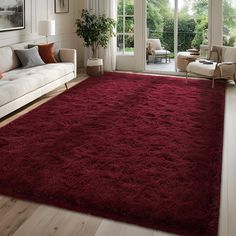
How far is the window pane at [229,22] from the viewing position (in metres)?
7.04

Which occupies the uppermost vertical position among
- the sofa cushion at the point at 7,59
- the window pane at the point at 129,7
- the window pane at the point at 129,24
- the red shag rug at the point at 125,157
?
the window pane at the point at 129,7

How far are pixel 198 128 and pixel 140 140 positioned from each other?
2.63ft

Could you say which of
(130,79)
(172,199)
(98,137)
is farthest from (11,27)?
(172,199)

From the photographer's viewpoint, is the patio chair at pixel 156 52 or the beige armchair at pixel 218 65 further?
the patio chair at pixel 156 52

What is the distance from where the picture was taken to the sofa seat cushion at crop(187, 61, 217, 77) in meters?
6.43

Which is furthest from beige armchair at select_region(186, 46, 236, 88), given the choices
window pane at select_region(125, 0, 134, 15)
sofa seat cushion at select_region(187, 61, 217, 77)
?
window pane at select_region(125, 0, 134, 15)

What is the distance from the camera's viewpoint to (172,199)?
2.75m

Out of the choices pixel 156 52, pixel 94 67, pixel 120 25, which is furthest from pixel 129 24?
pixel 94 67

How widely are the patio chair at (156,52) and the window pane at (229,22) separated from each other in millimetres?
1280

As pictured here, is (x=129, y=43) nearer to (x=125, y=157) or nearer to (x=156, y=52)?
(x=156, y=52)

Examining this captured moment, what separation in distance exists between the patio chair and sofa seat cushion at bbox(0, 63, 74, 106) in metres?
2.28

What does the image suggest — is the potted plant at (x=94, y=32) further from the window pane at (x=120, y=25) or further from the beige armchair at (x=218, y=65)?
the beige armchair at (x=218, y=65)

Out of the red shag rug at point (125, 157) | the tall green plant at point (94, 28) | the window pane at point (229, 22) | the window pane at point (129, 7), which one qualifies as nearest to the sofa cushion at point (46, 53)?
the red shag rug at point (125, 157)

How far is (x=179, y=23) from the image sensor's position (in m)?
7.59
